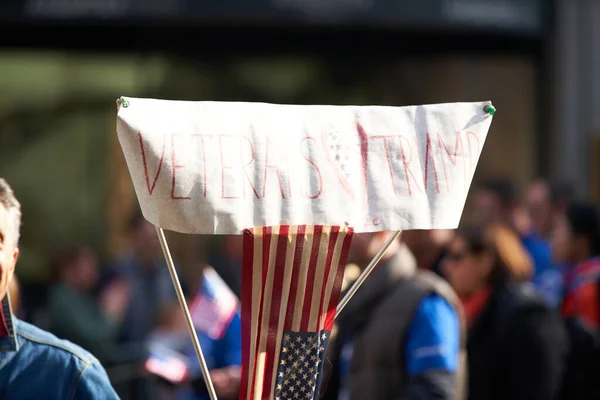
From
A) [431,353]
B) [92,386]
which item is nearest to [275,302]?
[92,386]

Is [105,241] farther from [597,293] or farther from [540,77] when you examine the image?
[597,293]

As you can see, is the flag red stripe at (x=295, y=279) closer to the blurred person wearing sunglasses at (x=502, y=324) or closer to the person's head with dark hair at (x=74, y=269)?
the blurred person wearing sunglasses at (x=502, y=324)

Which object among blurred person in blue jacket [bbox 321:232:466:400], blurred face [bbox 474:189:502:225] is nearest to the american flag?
blurred person in blue jacket [bbox 321:232:466:400]

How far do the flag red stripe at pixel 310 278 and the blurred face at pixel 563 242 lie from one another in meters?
4.00

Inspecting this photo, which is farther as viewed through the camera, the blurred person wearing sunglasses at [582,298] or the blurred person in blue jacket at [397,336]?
the blurred person wearing sunglasses at [582,298]

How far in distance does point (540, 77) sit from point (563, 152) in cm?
88

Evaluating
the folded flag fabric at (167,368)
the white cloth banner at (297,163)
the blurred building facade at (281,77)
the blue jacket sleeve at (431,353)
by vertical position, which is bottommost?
the folded flag fabric at (167,368)

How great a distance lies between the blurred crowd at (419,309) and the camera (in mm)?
4750

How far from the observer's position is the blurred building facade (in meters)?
11.8

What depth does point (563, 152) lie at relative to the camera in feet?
39.4

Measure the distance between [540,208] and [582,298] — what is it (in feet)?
8.97

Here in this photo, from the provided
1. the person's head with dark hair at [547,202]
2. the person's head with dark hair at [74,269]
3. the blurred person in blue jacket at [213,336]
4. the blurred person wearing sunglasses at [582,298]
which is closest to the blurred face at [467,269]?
the blurred person wearing sunglasses at [582,298]

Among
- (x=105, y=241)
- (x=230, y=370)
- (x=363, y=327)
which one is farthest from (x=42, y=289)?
(x=363, y=327)

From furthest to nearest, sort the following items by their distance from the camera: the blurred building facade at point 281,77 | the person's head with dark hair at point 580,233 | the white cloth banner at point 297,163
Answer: the blurred building facade at point 281,77
the person's head with dark hair at point 580,233
the white cloth banner at point 297,163
